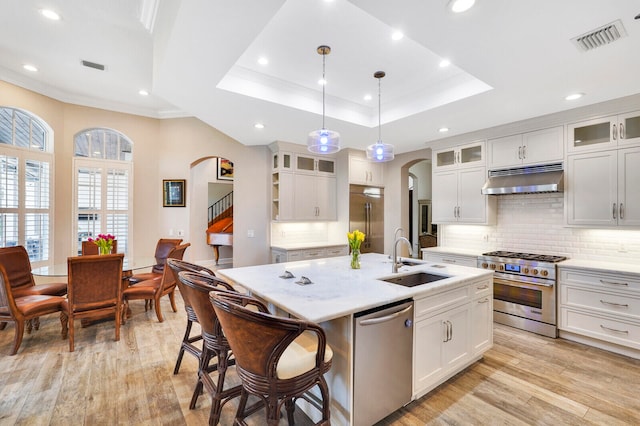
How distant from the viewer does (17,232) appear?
4.23 meters

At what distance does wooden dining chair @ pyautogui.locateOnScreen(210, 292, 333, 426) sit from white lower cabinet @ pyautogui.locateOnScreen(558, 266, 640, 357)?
321 centimetres

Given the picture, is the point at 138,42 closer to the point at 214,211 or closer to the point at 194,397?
the point at 194,397

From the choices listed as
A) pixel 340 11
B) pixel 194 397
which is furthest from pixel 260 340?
pixel 340 11

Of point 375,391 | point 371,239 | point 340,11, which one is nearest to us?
point 375,391

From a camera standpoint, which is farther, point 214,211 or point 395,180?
point 214,211

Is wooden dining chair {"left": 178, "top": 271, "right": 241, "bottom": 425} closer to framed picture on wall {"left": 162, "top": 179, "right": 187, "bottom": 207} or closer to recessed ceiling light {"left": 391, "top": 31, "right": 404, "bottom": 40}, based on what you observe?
recessed ceiling light {"left": 391, "top": 31, "right": 404, "bottom": 40}

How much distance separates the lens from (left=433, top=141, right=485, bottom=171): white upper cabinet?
4.38m

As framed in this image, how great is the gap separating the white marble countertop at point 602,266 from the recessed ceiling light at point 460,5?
305 centimetres

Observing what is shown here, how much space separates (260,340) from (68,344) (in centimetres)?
312

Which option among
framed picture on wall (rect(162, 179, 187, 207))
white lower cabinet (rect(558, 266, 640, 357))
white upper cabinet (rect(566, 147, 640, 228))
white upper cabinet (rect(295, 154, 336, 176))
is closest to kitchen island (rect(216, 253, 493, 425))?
white lower cabinet (rect(558, 266, 640, 357))

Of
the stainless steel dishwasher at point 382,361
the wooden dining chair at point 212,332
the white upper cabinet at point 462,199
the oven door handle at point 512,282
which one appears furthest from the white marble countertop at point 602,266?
the wooden dining chair at point 212,332

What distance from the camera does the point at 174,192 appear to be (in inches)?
225

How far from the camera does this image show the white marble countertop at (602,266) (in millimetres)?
2983

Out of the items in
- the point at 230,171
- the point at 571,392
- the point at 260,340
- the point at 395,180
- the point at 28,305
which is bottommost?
the point at 571,392
